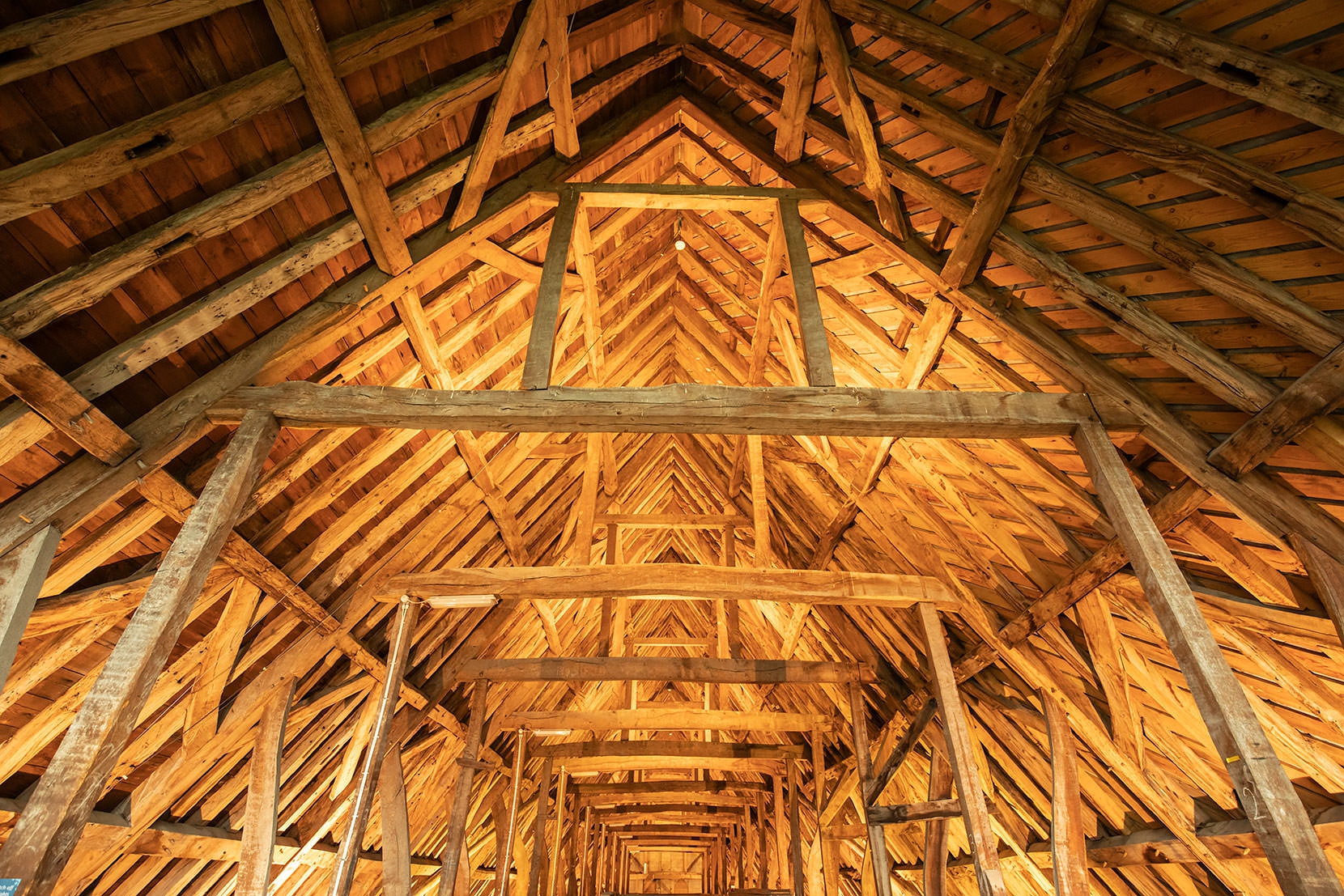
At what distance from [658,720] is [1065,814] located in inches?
165

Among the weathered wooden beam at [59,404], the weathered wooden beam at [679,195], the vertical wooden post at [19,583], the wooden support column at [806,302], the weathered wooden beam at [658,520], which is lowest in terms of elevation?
the vertical wooden post at [19,583]

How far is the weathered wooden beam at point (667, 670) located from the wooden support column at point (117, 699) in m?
4.22

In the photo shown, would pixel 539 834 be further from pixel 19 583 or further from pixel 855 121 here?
pixel 855 121

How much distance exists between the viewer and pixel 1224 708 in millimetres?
2502

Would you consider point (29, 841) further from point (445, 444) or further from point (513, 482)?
point (513, 482)

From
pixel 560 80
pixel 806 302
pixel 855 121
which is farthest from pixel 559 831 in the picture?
pixel 855 121

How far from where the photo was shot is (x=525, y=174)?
4492 millimetres

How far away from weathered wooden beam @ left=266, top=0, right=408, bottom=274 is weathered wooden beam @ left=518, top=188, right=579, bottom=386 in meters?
0.83

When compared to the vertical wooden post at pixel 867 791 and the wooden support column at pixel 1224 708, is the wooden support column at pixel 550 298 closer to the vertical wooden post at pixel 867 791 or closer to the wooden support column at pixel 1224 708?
Result: the wooden support column at pixel 1224 708

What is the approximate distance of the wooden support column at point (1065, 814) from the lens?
4762 mm

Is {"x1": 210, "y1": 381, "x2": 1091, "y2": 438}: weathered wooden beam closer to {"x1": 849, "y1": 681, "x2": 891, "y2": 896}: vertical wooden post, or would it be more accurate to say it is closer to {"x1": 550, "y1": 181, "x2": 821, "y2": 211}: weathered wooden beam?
{"x1": 550, "y1": 181, "x2": 821, "y2": 211}: weathered wooden beam

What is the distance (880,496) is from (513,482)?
349cm

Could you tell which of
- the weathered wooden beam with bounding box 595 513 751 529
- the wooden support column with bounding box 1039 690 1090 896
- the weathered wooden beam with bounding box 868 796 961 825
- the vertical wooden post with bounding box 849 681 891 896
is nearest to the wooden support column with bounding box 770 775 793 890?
the vertical wooden post with bounding box 849 681 891 896

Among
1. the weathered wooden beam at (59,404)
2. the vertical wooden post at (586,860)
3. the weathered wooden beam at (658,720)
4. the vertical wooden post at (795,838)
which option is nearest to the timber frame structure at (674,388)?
the weathered wooden beam at (59,404)
